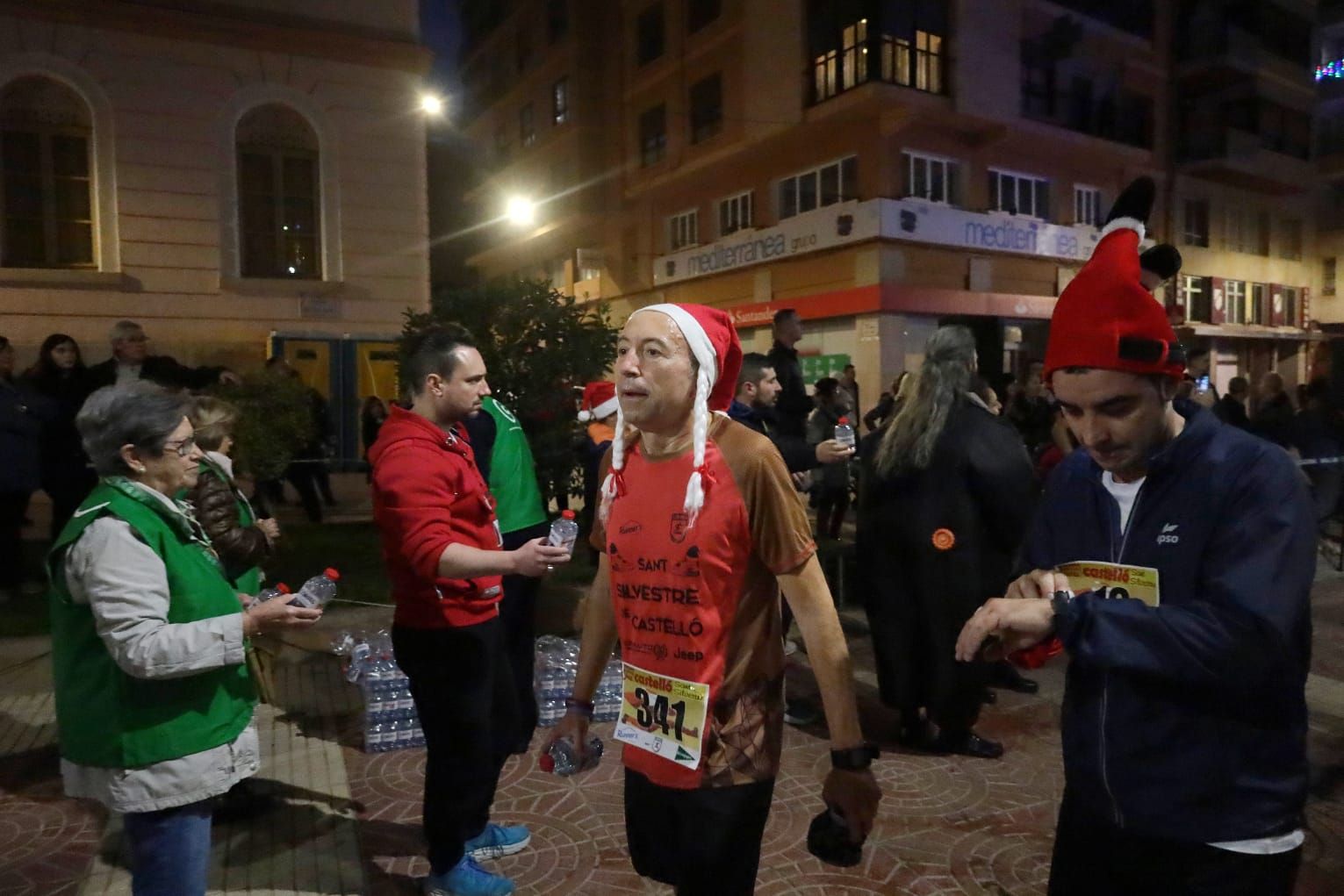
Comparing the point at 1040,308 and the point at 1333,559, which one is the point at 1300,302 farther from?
the point at 1333,559

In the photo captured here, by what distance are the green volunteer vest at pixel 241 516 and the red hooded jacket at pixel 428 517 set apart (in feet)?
3.73

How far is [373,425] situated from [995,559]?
8.65 metres

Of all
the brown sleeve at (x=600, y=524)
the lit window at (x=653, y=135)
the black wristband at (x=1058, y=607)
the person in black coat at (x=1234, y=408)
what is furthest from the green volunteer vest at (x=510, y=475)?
the lit window at (x=653, y=135)

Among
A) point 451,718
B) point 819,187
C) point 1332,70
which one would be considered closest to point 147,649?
point 451,718

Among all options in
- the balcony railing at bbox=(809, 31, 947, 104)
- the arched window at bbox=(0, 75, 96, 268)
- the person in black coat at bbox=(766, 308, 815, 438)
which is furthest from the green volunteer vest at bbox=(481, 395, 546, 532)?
the balcony railing at bbox=(809, 31, 947, 104)

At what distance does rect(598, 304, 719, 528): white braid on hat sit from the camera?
84.7 inches

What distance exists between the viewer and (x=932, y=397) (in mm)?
4430

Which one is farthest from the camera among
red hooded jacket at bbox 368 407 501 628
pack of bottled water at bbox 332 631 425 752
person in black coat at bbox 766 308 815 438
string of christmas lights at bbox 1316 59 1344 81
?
string of christmas lights at bbox 1316 59 1344 81

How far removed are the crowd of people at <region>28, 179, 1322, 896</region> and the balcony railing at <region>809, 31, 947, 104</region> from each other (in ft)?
63.7

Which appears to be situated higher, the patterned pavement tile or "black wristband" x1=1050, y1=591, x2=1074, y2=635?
"black wristband" x1=1050, y1=591, x2=1074, y2=635

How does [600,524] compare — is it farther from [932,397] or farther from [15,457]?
[15,457]

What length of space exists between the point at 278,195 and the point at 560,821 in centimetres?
1127

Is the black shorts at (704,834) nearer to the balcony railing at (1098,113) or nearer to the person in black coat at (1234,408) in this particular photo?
the person in black coat at (1234,408)

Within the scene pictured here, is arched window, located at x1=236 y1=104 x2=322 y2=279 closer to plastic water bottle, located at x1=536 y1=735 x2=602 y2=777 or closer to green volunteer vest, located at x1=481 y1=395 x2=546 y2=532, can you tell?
green volunteer vest, located at x1=481 y1=395 x2=546 y2=532
